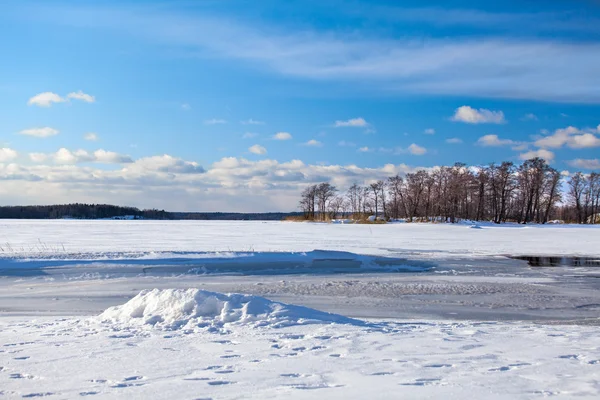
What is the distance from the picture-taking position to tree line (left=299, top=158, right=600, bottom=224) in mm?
65000

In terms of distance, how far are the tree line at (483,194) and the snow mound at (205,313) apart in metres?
54.8

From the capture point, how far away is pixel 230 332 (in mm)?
6668

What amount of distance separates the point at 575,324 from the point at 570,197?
79.8 m

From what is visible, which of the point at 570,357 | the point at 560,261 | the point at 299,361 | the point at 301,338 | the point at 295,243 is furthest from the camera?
the point at 295,243

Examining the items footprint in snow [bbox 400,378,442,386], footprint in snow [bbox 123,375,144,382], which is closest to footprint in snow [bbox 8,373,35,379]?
footprint in snow [bbox 123,375,144,382]

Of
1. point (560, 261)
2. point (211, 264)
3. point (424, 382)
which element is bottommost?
point (560, 261)

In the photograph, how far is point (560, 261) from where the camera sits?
19094 mm

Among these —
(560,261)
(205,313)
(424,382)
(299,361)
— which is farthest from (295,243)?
(424,382)

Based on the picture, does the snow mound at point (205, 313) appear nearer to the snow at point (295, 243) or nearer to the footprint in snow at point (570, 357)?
the footprint in snow at point (570, 357)

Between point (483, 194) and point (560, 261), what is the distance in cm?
4931

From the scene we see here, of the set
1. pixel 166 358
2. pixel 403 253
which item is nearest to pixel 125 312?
pixel 166 358

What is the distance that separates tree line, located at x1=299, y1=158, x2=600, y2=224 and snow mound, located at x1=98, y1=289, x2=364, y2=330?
54.8 metres

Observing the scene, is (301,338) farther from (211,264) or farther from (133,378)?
(211,264)

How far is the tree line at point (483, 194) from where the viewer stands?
65000 millimetres
